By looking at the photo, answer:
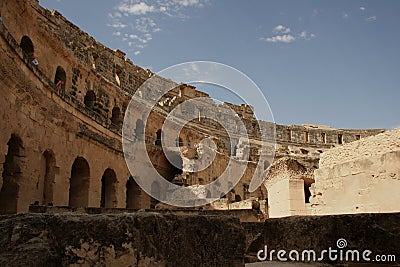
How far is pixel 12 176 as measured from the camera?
9.32 meters

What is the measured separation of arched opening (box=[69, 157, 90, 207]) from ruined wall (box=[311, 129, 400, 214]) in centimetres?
740

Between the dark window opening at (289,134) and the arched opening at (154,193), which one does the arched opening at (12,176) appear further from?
the dark window opening at (289,134)

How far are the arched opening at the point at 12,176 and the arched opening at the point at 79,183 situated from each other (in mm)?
3682

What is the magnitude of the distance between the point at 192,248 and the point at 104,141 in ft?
40.6

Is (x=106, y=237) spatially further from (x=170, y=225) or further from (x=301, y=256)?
(x=301, y=256)

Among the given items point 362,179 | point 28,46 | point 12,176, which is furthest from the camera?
point 28,46

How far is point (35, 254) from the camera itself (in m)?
2.03

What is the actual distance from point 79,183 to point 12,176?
421 centimetres

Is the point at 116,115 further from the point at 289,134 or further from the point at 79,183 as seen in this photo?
the point at 289,134

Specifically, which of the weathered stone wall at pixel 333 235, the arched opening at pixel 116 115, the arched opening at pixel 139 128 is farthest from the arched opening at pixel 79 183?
the weathered stone wall at pixel 333 235

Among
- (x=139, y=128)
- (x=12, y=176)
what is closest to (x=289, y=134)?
(x=139, y=128)

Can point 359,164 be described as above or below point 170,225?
above

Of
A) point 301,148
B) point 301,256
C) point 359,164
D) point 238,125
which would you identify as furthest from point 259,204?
point 301,148

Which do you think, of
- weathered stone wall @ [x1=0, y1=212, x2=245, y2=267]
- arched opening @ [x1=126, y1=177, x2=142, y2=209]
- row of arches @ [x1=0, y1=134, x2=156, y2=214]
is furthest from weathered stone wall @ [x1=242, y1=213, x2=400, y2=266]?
arched opening @ [x1=126, y1=177, x2=142, y2=209]
